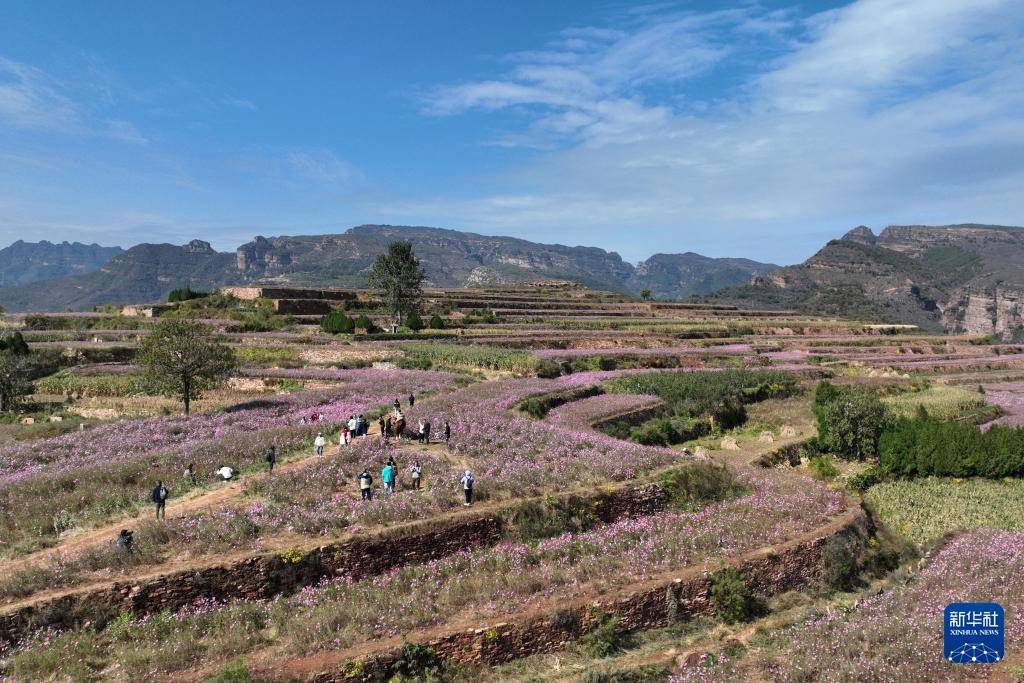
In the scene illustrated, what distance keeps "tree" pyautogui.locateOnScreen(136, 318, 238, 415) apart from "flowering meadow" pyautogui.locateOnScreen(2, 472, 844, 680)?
63.7 ft

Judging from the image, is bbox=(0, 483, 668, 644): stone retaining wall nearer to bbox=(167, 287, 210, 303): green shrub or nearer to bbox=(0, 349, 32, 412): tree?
bbox=(0, 349, 32, 412): tree

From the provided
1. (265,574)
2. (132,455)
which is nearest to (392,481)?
(265,574)

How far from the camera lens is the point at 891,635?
35.1 feet

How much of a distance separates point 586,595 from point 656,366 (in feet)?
119

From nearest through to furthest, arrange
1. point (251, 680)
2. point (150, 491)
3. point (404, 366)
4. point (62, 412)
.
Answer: point (251, 680)
point (150, 491)
point (62, 412)
point (404, 366)

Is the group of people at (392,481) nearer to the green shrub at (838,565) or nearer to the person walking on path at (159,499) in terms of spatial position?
the person walking on path at (159,499)

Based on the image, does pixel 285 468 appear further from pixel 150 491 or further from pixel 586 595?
pixel 586 595

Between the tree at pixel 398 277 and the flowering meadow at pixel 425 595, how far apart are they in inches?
2053

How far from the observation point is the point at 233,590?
13.0 metres

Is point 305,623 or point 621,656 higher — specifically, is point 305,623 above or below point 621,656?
above

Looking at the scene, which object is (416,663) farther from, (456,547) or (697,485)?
(697,485)

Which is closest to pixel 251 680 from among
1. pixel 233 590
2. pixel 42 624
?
pixel 233 590

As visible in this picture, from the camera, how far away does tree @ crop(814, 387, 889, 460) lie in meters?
28.1

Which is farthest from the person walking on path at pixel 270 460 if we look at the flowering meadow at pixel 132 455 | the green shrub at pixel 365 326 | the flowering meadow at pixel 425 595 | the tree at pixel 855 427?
the green shrub at pixel 365 326
